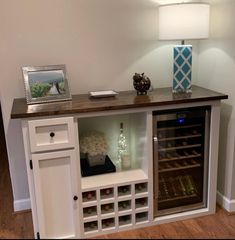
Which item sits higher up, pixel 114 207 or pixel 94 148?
pixel 94 148

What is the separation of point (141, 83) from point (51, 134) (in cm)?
81

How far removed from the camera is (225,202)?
8.55 ft

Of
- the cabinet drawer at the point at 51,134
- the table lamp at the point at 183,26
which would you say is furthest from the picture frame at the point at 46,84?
the table lamp at the point at 183,26

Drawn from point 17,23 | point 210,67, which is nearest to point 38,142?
point 17,23

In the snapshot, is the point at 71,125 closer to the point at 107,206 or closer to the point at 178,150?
the point at 107,206


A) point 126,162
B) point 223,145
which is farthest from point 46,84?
point 223,145

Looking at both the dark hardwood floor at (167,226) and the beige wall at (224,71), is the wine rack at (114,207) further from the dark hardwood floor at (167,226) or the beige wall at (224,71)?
the beige wall at (224,71)

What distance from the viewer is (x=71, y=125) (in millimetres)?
2062

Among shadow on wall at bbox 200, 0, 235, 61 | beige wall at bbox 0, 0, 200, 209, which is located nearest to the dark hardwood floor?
beige wall at bbox 0, 0, 200, 209

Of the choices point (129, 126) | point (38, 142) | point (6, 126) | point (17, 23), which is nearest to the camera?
point (38, 142)

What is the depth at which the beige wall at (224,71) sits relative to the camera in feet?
7.75

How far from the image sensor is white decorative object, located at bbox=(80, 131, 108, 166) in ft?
8.00

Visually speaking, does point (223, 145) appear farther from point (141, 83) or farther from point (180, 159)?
point (141, 83)

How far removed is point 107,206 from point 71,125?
2.32 ft
